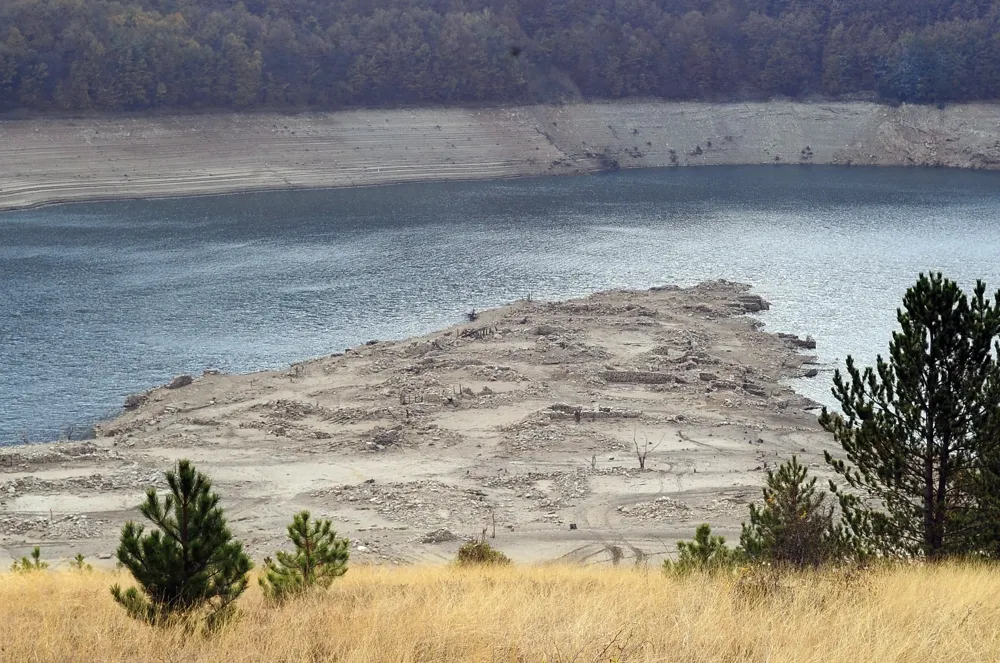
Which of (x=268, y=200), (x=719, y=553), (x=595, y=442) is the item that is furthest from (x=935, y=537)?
(x=268, y=200)

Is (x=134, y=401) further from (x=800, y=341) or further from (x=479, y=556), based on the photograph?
(x=800, y=341)

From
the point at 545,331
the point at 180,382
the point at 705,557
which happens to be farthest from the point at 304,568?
the point at 545,331

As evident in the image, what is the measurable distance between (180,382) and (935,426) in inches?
914

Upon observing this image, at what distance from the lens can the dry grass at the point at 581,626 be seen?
316 inches

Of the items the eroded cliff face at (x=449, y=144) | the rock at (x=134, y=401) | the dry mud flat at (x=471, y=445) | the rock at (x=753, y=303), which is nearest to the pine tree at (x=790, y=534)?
the dry mud flat at (x=471, y=445)

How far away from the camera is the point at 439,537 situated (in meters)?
20.3

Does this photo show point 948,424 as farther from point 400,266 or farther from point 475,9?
point 475,9

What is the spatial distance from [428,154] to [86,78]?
2589 cm

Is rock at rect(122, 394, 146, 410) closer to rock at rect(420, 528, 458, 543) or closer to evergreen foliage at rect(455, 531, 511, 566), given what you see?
rock at rect(420, 528, 458, 543)

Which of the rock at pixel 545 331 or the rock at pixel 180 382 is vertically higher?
the rock at pixel 545 331

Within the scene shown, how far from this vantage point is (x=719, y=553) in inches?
531

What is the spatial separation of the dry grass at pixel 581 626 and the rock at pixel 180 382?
2097 cm

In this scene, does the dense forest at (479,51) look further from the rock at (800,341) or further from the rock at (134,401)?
the rock at (800,341)

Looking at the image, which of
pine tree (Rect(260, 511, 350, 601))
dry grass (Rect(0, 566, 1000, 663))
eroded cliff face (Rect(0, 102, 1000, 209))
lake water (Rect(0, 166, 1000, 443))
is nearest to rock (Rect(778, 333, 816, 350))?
lake water (Rect(0, 166, 1000, 443))
